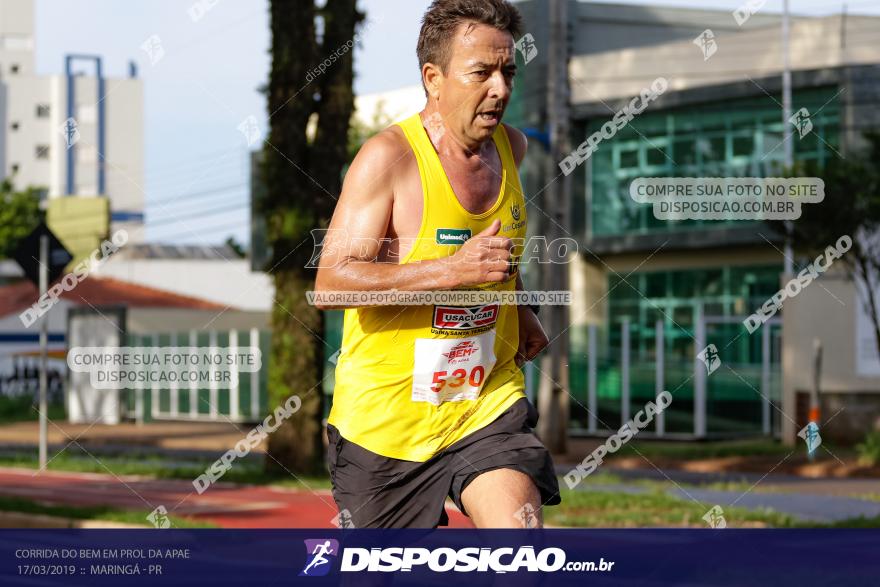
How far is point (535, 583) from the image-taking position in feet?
12.6

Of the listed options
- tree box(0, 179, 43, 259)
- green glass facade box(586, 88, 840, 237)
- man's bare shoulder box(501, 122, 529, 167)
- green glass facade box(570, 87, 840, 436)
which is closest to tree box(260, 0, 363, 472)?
green glass facade box(570, 87, 840, 436)

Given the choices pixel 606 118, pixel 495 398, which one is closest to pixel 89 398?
pixel 606 118

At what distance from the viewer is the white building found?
8112 cm

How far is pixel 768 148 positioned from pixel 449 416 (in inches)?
1074

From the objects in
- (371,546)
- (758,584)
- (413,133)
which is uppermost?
(413,133)

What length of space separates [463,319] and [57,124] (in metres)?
82.0

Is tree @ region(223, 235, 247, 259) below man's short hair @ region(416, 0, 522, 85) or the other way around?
the other way around

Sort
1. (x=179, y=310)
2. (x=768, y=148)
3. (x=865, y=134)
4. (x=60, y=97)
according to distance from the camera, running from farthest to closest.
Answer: (x=60, y=97) → (x=179, y=310) → (x=768, y=148) → (x=865, y=134)

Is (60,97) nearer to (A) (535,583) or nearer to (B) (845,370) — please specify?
(B) (845,370)

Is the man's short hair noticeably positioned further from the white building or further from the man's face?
the white building

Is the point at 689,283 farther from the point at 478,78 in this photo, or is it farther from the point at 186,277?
the point at 186,277

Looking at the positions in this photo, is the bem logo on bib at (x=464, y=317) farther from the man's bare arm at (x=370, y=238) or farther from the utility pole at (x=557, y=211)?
the utility pole at (x=557, y=211)

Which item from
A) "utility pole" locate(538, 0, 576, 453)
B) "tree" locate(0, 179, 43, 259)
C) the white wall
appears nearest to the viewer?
"utility pole" locate(538, 0, 576, 453)

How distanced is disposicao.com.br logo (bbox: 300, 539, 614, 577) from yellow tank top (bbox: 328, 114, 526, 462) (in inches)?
11.5
